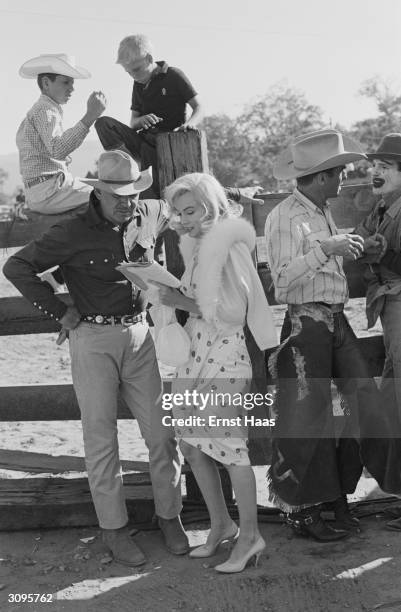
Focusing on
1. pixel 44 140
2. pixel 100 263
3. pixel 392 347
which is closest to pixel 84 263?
pixel 100 263

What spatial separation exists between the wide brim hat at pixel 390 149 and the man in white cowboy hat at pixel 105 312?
119 cm

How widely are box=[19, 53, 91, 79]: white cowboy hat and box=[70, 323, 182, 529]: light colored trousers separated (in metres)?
1.54

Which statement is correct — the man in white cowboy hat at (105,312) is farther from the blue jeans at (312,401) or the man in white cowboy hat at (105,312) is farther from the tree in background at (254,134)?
the tree in background at (254,134)

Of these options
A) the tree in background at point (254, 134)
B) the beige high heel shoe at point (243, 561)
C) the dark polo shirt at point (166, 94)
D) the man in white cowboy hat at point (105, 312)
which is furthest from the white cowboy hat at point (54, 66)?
the tree in background at point (254, 134)

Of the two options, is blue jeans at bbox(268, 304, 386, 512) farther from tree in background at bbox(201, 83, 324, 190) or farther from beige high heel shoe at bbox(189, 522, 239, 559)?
tree in background at bbox(201, 83, 324, 190)

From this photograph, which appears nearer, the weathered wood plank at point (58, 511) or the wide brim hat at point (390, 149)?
the wide brim hat at point (390, 149)

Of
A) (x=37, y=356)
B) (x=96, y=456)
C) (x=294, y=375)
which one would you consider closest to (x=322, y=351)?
(x=294, y=375)

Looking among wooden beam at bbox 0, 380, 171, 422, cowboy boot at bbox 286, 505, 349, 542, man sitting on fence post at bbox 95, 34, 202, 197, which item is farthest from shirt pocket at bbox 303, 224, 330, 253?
cowboy boot at bbox 286, 505, 349, 542

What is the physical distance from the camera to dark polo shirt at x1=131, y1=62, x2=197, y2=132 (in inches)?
186

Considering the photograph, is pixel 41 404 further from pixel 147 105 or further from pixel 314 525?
pixel 147 105

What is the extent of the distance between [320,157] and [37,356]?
571 cm

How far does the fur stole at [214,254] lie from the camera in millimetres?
3754

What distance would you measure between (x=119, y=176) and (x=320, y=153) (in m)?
0.99

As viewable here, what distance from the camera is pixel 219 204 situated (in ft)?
12.5
